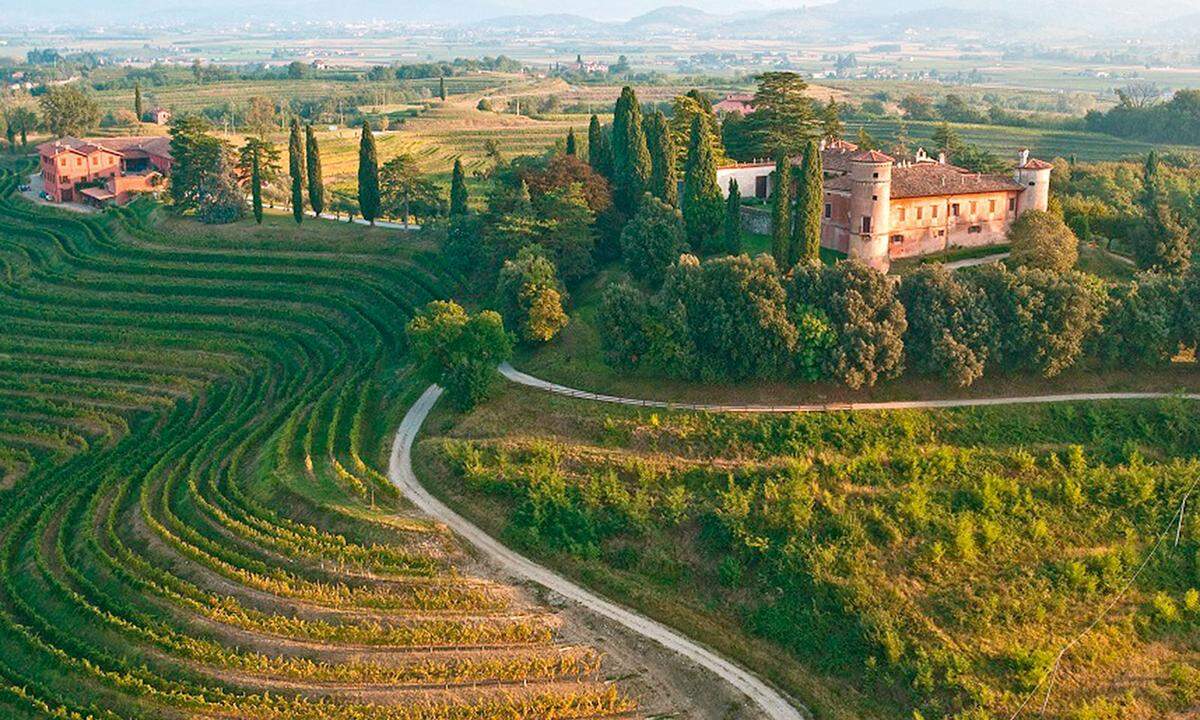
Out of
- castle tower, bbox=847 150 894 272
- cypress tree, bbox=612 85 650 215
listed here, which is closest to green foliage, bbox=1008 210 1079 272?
castle tower, bbox=847 150 894 272

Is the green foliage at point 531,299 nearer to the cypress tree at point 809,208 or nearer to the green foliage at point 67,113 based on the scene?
the cypress tree at point 809,208

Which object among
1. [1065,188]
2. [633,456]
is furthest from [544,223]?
[1065,188]

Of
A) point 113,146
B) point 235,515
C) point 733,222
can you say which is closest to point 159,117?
point 113,146

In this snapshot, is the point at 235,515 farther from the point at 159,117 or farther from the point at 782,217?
the point at 159,117

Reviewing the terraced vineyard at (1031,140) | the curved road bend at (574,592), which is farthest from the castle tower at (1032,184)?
the terraced vineyard at (1031,140)

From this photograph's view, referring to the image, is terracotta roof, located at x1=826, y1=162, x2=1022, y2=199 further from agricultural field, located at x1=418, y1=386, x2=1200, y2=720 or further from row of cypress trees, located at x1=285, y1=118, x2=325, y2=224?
row of cypress trees, located at x1=285, y1=118, x2=325, y2=224

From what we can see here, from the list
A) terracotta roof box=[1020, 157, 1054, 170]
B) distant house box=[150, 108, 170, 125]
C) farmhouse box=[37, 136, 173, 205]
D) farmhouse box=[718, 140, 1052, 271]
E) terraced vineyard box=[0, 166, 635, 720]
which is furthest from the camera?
distant house box=[150, 108, 170, 125]
